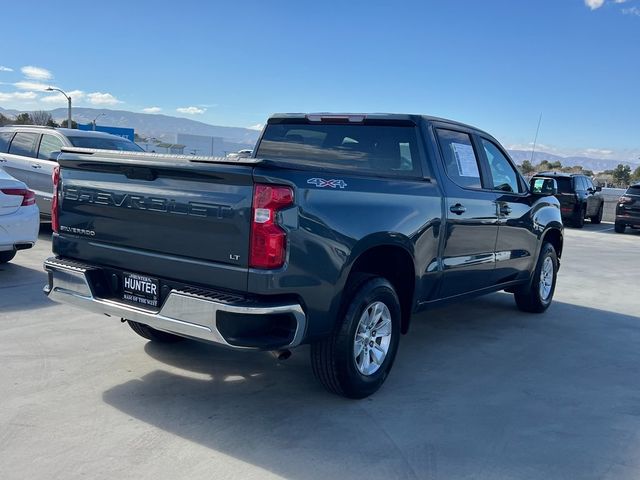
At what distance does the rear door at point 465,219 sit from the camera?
523 cm

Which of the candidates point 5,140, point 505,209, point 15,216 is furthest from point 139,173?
point 5,140

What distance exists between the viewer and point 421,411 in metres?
4.26

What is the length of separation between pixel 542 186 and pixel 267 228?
174 inches

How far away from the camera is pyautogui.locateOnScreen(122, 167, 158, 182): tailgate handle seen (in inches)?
154

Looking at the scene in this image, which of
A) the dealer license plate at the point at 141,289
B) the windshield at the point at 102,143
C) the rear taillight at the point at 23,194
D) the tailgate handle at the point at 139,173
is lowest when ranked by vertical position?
the dealer license plate at the point at 141,289

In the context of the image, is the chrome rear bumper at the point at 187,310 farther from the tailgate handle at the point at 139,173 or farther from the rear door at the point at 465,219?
the rear door at the point at 465,219

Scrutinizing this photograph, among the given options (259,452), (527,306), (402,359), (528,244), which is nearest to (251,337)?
(259,452)

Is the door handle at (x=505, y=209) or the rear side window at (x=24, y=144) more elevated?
the rear side window at (x=24, y=144)

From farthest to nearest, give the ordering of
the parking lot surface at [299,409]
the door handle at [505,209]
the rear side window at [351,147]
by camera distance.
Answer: the door handle at [505,209]
the rear side window at [351,147]
the parking lot surface at [299,409]

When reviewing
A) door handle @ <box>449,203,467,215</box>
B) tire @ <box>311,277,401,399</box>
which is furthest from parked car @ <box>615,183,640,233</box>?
tire @ <box>311,277,401,399</box>

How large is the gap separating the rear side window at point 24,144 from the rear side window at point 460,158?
26.1 feet

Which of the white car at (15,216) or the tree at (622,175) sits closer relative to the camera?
the white car at (15,216)

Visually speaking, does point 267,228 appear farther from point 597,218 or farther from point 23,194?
point 597,218

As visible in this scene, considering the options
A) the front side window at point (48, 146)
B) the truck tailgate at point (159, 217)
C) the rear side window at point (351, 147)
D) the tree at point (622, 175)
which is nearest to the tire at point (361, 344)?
the truck tailgate at point (159, 217)
